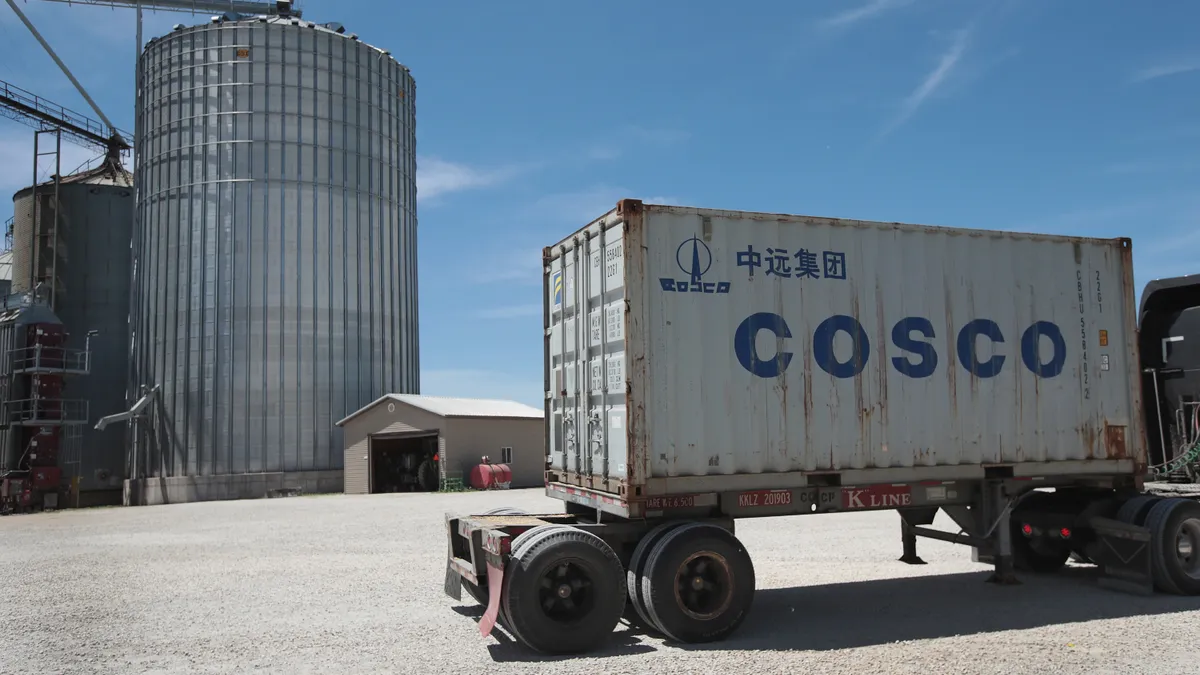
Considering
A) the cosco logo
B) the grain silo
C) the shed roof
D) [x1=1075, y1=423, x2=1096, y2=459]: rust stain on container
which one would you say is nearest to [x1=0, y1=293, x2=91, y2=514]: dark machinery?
the grain silo

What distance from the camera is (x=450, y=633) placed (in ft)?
30.5

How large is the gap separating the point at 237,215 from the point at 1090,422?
124 feet

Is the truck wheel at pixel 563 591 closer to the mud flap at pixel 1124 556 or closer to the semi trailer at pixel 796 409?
the semi trailer at pixel 796 409

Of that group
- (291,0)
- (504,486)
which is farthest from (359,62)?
(504,486)

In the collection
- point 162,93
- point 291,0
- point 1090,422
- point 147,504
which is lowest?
point 147,504

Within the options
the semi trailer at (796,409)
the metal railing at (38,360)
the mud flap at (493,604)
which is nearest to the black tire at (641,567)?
the semi trailer at (796,409)

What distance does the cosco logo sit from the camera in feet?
31.7

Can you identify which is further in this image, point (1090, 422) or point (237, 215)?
point (237, 215)

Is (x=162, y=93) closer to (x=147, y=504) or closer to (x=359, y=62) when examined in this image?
(x=359, y=62)

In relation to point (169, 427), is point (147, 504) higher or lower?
lower

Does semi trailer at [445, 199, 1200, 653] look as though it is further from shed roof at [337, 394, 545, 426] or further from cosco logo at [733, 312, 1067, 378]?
shed roof at [337, 394, 545, 426]

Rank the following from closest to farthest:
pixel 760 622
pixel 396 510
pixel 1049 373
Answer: pixel 760 622 < pixel 1049 373 < pixel 396 510

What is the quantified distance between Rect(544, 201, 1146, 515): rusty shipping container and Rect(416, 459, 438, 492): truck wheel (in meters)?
28.9

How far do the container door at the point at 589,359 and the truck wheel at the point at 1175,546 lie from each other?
21.5ft
